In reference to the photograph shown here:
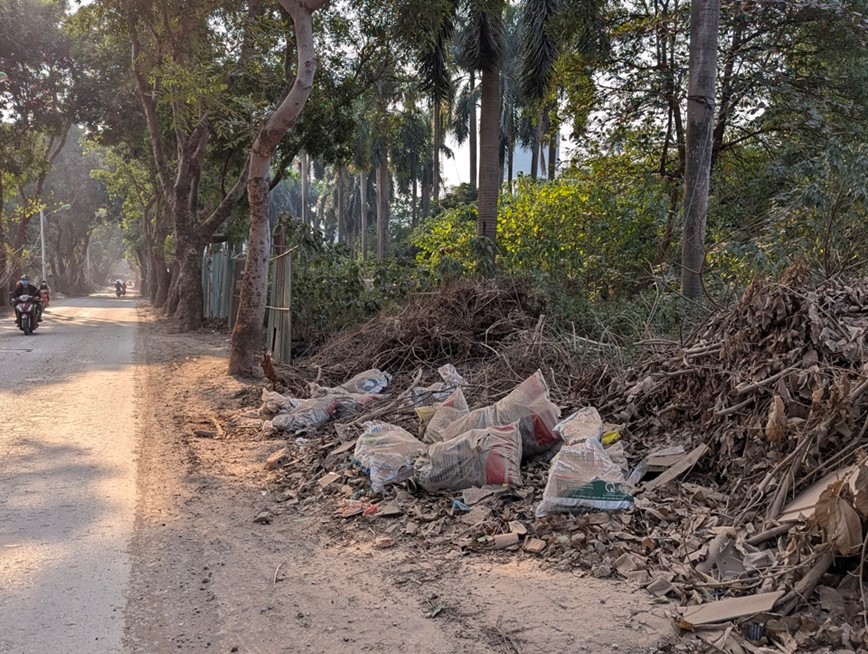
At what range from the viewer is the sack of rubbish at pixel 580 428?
4641mm

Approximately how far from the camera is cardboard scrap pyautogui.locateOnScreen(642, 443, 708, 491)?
420cm

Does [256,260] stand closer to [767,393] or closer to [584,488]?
[584,488]

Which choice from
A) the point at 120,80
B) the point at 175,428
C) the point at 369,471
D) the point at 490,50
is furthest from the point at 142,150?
the point at 369,471

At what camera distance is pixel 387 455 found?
16.2ft

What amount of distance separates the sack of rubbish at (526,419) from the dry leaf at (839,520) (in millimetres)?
2190

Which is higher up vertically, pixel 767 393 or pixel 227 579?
pixel 767 393

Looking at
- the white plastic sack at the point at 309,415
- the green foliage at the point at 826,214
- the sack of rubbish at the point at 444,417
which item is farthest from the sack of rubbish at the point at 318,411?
the green foliage at the point at 826,214

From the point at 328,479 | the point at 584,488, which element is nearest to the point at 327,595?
the point at 584,488

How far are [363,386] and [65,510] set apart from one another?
362 cm

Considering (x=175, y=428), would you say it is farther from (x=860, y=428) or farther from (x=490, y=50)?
(x=490, y=50)

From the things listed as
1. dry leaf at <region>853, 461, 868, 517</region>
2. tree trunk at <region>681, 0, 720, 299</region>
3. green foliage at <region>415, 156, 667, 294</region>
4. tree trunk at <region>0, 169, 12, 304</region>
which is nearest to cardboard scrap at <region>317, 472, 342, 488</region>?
dry leaf at <region>853, 461, 868, 517</region>

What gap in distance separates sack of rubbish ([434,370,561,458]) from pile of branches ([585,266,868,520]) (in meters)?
0.69

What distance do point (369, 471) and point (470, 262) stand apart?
23.9ft

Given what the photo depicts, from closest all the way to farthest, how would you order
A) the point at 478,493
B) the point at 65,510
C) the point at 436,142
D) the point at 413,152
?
the point at 478,493 < the point at 65,510 < the point at 436,142 < the point at 413,152
